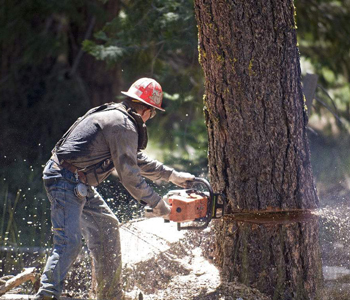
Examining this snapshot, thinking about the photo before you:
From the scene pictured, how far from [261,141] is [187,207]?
0.80 meters

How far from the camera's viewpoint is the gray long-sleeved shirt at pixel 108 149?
12.7 ft

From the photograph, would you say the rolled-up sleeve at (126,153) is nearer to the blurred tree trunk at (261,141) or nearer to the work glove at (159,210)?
the work glove at (159,210)

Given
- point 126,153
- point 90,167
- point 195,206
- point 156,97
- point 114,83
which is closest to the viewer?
point 126,153

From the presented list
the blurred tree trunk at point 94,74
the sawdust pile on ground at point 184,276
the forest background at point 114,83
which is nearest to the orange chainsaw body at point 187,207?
the sawdust pile on ground at point 184,276

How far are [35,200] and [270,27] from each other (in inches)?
182

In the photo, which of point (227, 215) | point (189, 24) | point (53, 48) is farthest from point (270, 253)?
point (53, 48)

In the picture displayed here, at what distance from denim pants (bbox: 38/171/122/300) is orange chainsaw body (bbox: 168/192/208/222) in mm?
700

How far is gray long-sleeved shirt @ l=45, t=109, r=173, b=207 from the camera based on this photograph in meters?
3.86

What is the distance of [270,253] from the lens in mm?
4066

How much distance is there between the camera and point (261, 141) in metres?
4.00

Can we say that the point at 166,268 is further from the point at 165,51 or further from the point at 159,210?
the point at 165,51

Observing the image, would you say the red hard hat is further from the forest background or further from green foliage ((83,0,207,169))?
green foliage ((83,0,207,169))

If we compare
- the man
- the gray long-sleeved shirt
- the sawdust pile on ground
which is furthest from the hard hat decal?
the sawdust pile on ground

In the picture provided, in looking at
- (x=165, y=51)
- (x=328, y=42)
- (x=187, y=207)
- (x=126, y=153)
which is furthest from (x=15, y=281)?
(x=328, y=42)
